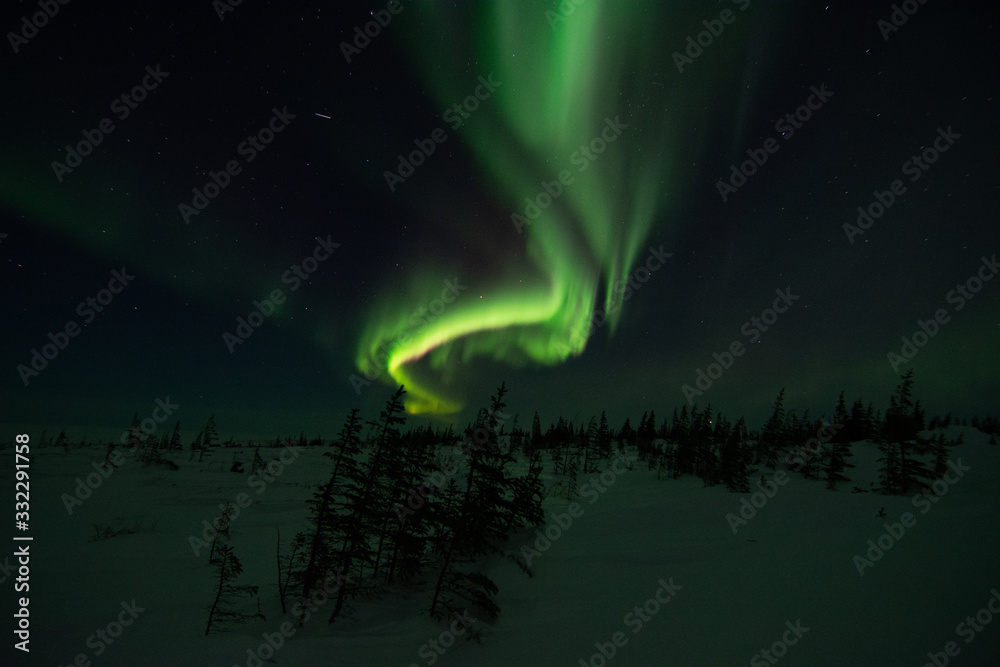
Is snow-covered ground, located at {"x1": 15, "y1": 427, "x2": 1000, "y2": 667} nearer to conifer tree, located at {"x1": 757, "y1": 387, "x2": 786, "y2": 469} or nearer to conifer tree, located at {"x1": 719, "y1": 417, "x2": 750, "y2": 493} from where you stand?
conifer tree, located at {"x1": 719, "y1": 417, "x2": 750, "y2": 493}

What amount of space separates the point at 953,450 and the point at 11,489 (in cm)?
12015

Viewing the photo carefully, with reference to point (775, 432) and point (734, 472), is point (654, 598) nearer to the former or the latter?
point (734, 472)

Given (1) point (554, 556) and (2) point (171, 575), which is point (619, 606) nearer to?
(1) point (554, 556)

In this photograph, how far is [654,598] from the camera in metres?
15.1

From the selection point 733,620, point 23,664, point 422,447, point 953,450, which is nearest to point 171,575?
point 23,664

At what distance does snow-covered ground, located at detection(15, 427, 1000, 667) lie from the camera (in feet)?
36.1

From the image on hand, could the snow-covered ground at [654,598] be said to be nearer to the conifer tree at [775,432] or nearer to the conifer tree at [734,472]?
the conifer tree at [734,472]

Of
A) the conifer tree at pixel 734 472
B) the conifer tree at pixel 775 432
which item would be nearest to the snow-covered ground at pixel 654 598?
the conifer tree at pixel 734 472

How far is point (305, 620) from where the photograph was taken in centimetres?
1820

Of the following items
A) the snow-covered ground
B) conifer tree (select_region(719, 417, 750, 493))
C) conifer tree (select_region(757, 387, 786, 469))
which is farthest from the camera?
conifer tree (select_region(757, 387, 786, 469))

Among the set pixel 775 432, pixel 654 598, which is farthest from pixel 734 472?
pixel 654 598

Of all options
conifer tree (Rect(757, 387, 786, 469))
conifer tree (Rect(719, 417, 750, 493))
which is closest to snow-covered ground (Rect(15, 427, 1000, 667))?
conifer tree (Rect(719, 417, 750, 493))

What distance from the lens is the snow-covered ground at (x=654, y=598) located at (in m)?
11.0

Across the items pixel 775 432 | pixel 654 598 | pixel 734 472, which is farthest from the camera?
pixel 775 432
